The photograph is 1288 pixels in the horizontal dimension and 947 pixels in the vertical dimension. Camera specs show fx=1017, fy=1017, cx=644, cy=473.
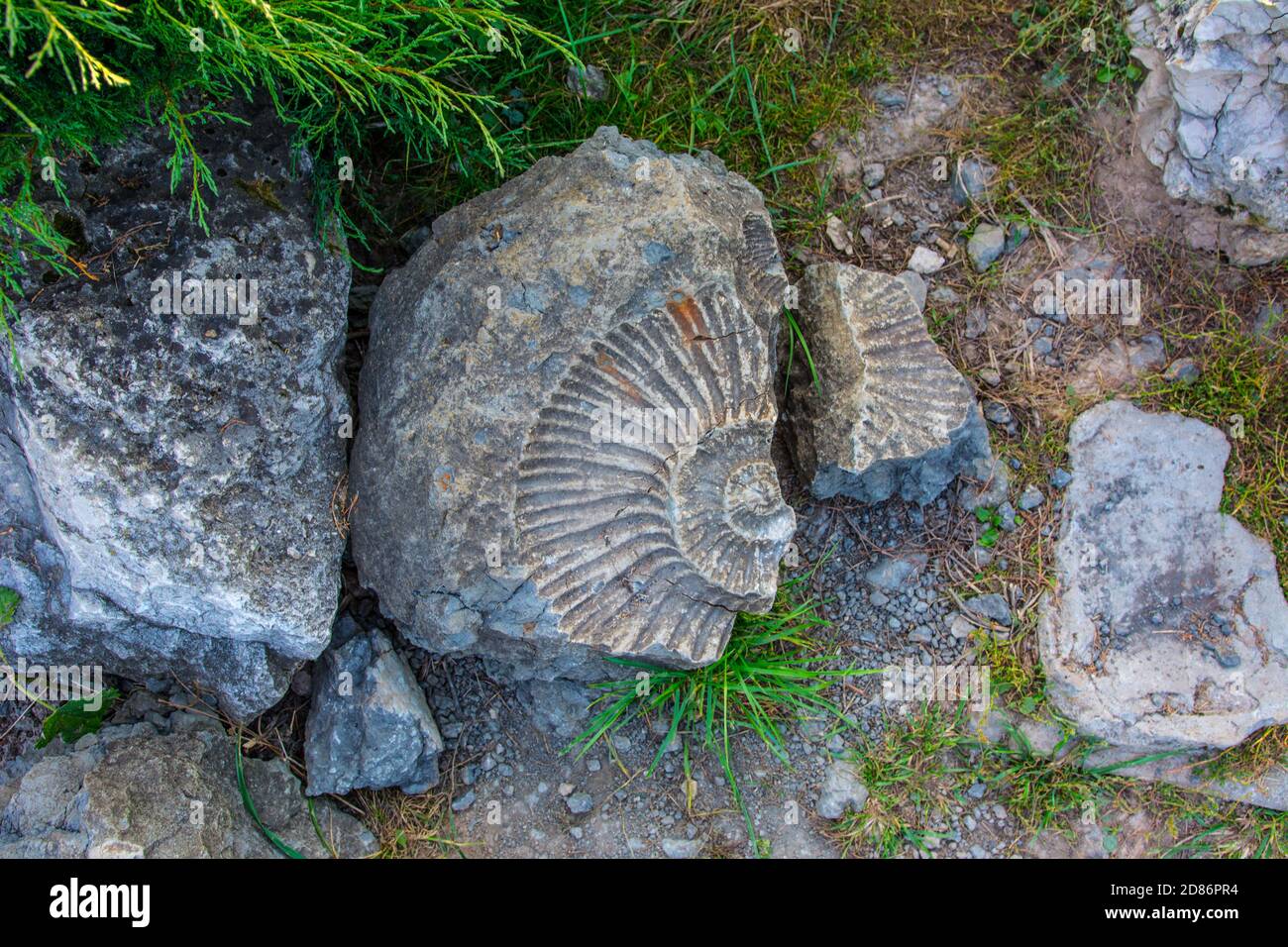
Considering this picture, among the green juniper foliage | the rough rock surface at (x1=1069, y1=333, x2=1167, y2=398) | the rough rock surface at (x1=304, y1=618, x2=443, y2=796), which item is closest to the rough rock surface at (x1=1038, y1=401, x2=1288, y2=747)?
the rough rock surface at (x1=1069, y1=333, x2=1167, y2=398)

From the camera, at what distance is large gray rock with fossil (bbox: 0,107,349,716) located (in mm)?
3049

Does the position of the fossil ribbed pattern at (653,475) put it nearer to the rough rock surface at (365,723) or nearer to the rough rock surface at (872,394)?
the rough rock surface at (872,394)

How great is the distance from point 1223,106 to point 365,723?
12.0 feet

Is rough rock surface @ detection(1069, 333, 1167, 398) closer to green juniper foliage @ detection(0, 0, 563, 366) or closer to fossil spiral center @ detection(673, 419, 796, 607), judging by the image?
fossil spiral center @ detection(673, 419, 796, 607)

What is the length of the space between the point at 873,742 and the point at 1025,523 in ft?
3.35

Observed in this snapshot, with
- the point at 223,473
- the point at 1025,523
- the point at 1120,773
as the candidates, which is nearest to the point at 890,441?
the point at 1025,523

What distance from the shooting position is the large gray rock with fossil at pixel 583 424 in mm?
3119

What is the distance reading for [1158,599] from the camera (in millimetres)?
3826

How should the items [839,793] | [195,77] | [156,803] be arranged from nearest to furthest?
[195,77]
[156,803]
[839,793]

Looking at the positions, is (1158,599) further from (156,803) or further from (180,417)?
(156,803)

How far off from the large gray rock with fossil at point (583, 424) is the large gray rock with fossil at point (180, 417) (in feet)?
0.82

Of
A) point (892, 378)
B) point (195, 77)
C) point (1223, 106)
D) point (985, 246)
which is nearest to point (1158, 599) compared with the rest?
point (892, 378)

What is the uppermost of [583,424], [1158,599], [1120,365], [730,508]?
[1120,365]

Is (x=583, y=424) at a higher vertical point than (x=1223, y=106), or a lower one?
lower
